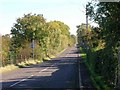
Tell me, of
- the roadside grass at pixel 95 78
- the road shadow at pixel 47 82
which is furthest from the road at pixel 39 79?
the roadside grass at pixel 95 78

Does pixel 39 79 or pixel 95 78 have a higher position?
pixel 95 78

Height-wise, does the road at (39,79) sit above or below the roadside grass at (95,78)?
below

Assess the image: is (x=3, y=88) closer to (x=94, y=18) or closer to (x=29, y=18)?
(x=94, y=18)

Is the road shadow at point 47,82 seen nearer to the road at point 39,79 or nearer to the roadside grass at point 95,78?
the road at point 39,79

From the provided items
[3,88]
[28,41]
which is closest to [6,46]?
[28,41]

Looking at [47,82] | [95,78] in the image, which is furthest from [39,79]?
[95,78]

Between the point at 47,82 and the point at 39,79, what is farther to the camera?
the point at 39,79

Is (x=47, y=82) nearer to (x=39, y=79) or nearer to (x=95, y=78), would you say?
(x=39, y=79)

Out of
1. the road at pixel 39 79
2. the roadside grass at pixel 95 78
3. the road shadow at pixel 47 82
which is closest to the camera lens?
the roadside grass at pixel 95 78

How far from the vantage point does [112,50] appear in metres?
18.8

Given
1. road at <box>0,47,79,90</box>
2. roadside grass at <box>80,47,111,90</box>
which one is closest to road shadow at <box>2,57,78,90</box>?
road at <box>0,47,79,90</box>

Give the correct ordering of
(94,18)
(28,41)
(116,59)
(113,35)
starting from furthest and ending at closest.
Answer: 1. (28,41)
2. (94,18)
3. (113,35)
4. (116,59)

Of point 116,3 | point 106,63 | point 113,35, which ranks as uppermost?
point 116,3

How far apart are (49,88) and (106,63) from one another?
12.6 ft
